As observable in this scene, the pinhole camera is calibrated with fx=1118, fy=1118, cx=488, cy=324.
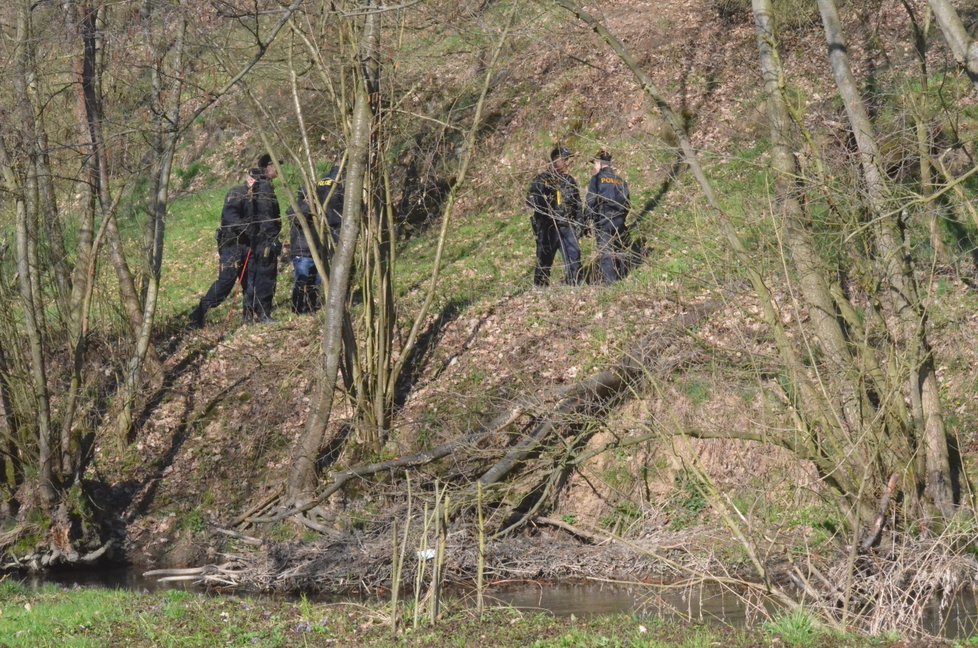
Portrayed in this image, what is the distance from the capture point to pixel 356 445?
543 inches

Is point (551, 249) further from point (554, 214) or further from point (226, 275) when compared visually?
point (226, 275)

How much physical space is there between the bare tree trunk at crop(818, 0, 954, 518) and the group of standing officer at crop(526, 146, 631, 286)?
10.8 feet

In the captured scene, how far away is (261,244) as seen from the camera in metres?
16.4

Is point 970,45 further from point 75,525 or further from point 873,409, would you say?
point 75,525

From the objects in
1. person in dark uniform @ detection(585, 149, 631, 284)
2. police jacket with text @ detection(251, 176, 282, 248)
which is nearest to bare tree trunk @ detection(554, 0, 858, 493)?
person in dark uniform @ detection(585, 149, 631, 284)

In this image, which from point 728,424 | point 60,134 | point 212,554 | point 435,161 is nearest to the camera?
point 728,424

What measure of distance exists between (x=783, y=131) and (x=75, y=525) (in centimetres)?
904

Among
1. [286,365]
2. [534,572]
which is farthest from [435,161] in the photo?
[534,572]

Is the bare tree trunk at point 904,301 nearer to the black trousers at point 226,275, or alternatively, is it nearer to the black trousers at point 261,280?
the black trousers at point 261,280

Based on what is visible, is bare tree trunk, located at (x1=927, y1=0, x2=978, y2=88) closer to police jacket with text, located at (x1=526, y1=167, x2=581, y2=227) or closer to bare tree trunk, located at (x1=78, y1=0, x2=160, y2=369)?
police jacket with text, located at (x1=526, y1=167, x2=581, y2=227)

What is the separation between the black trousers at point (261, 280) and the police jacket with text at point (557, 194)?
3968mm

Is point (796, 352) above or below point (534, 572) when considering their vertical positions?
above

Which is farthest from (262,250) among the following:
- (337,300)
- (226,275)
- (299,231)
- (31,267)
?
(31,267)

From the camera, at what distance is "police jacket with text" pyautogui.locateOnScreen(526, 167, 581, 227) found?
14.4 m
